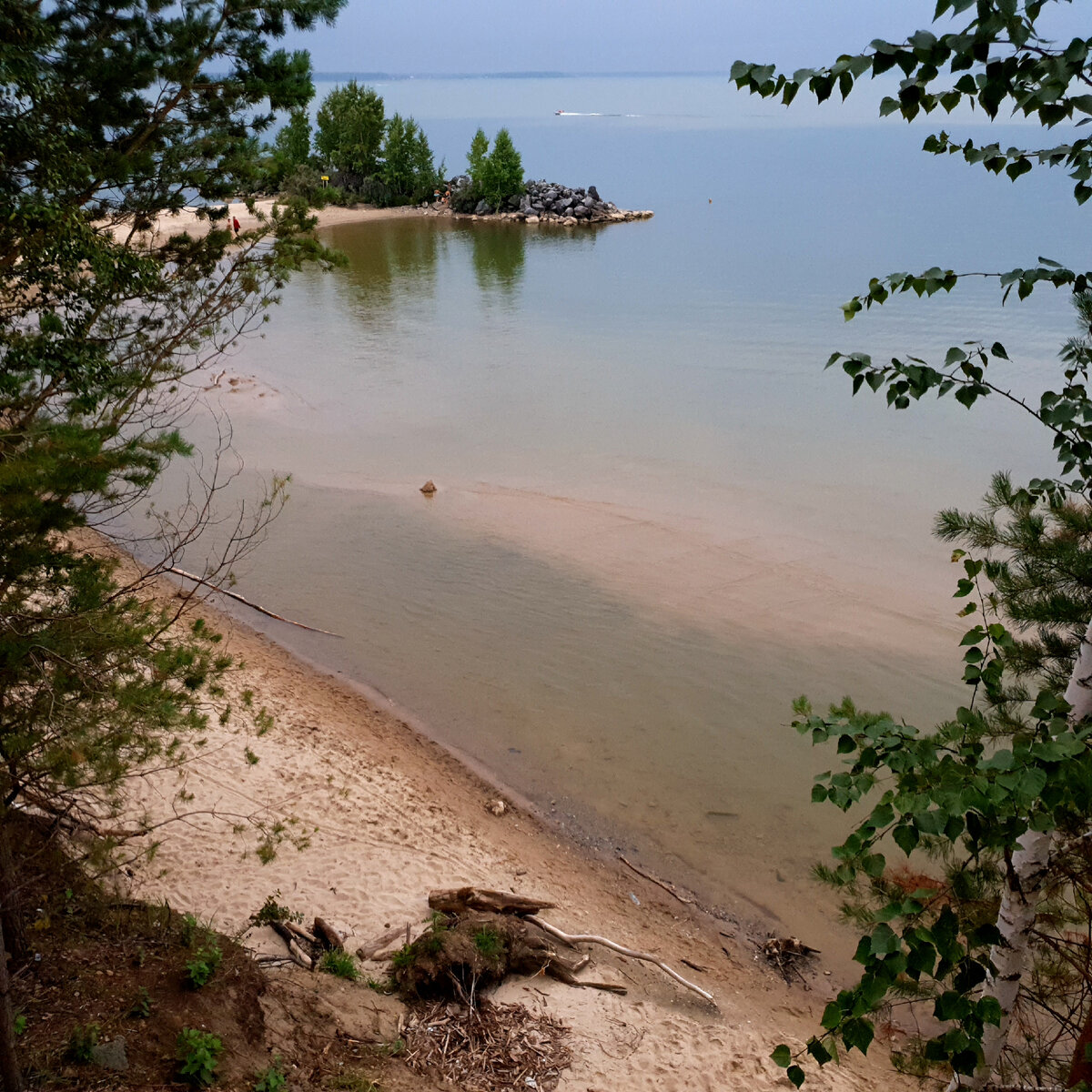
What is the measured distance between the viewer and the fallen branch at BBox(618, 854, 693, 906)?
8688mm

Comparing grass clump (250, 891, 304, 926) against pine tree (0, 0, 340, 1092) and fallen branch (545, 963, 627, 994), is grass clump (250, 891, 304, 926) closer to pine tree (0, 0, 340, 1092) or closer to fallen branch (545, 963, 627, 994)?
pine tree (0, 0, 340, 1092)

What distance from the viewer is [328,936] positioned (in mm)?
6867

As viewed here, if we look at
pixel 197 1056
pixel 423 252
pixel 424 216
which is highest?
pixel 424 216

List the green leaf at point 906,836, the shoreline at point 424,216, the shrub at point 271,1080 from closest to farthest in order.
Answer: the green leaf at point 906,836 → the shrub at point 271,1080 → the shoreline at point 424,216

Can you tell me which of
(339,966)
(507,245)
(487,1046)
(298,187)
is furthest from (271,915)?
(507,245)

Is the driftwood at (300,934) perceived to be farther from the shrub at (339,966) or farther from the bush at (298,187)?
the bush at (298,187)

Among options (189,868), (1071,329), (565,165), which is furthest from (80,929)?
(565,165)

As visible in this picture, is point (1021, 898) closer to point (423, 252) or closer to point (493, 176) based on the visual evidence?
point (423, 252)

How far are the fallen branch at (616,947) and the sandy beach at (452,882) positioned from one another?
0.23 feet

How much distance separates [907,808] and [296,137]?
65.4 metres

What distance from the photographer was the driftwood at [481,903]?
723 centimetres

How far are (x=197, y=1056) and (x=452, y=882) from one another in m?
3.35

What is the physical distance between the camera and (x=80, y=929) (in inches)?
228

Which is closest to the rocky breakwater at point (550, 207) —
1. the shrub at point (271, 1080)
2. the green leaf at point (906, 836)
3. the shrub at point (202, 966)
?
the shrub at point (202, 966)
